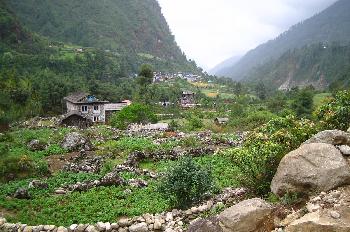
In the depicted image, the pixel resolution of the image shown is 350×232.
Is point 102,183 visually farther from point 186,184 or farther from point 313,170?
point 313,170

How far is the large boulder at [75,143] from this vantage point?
40531 mm

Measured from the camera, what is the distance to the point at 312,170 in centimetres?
1384

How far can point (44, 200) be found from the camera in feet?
74.0

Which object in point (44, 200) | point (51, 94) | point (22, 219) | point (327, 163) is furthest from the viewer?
point (51, 94)

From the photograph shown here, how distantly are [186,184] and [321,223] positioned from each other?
25.1ft

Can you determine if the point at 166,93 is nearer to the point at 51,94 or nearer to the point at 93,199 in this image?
the point at 51,94

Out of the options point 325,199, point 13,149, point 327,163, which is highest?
point 327,163

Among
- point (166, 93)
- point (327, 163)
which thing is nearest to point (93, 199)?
point (327, 163)

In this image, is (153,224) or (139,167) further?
(139,167)

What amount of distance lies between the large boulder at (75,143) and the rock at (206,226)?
93.6 ft

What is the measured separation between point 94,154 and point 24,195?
15.1m

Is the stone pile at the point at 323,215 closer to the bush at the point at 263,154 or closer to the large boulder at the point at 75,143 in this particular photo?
the bush at the point at 263,154

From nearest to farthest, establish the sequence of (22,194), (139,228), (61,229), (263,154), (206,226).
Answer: (206,226) → (139,228) → (263,154) → (61,229) → (22,194)

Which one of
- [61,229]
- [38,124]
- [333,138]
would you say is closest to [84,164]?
[61,229]
